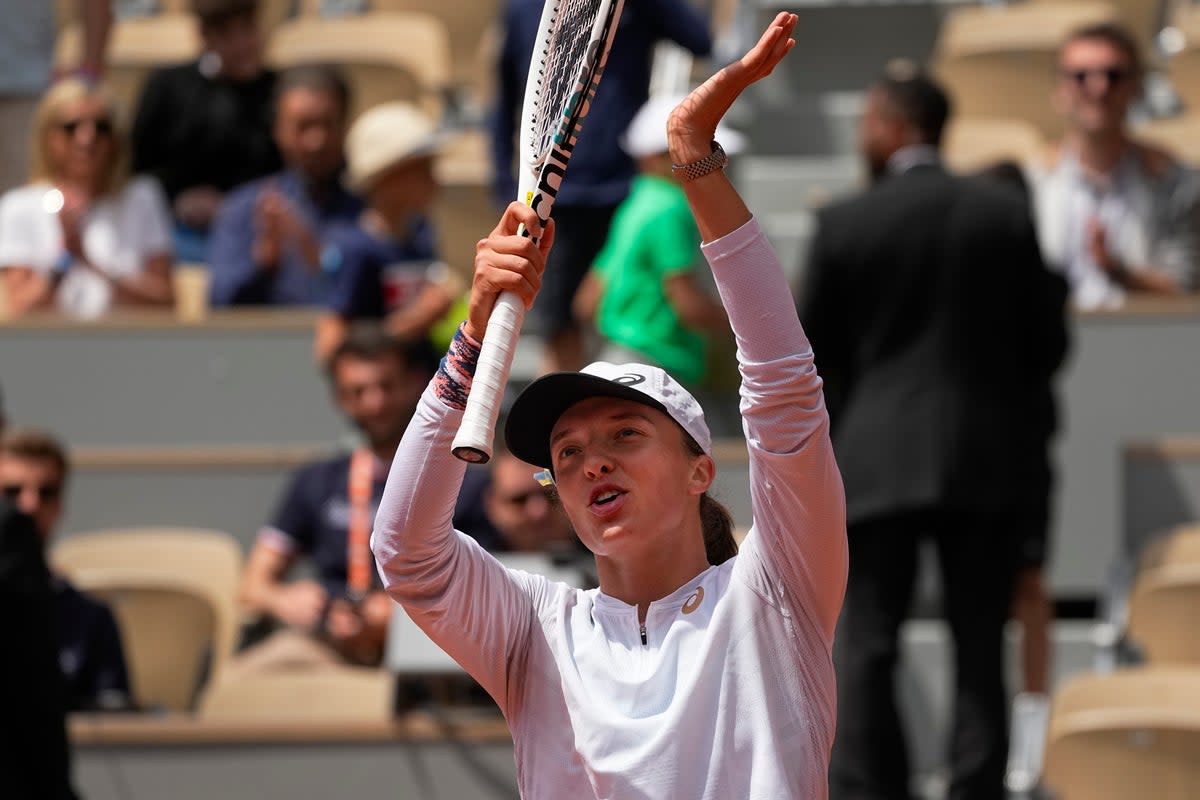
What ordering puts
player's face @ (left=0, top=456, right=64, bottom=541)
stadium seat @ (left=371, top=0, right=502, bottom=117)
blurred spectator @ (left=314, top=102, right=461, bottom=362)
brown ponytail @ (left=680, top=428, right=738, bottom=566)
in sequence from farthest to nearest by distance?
stadium seat @ (left=371, top=0, right=502, bottom=117), blurred spectator @ (left=314, top=102, right=461, bottom=362), player's face @ (left=0, top=456, right=64, bottom=541), brown ponytail @ (left=680, top=428, right=738, bottom=566)

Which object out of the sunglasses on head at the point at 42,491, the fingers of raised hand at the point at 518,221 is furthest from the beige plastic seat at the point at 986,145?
the fingers of raised hand at the point at 518,221

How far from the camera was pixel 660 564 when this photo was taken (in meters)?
2.69

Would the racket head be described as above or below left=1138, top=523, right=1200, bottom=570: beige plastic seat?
above

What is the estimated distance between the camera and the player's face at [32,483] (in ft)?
18.1

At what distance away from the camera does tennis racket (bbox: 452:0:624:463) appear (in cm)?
251

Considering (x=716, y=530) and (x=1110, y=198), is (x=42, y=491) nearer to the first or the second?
(x=716, y=530)

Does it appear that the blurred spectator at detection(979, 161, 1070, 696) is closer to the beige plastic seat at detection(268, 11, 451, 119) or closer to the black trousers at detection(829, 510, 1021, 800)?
the black trousers at detection(829, 510, 1021, 800)

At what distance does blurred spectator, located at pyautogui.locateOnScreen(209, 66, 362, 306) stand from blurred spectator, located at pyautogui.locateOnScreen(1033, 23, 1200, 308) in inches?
92.7

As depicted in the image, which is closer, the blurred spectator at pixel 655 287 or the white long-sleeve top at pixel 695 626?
the white long-sleeve top at pixel 695 626

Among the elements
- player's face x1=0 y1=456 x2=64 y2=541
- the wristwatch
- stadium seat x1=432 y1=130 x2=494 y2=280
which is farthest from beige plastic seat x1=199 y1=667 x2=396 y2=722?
the wristwatch

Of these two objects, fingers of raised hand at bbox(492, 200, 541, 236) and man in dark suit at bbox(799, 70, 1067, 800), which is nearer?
fingers of raised hand at bbox(492, 200, 541, 236)

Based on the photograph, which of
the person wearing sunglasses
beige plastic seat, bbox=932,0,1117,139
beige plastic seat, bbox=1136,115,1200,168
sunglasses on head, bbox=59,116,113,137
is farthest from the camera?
beige plastic seat, bbox=932,0,1117,139

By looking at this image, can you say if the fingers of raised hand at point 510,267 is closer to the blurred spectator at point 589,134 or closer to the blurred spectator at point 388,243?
the blurred spectator at point 589,134

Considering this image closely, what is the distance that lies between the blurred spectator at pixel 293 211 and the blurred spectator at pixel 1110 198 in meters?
2.35
